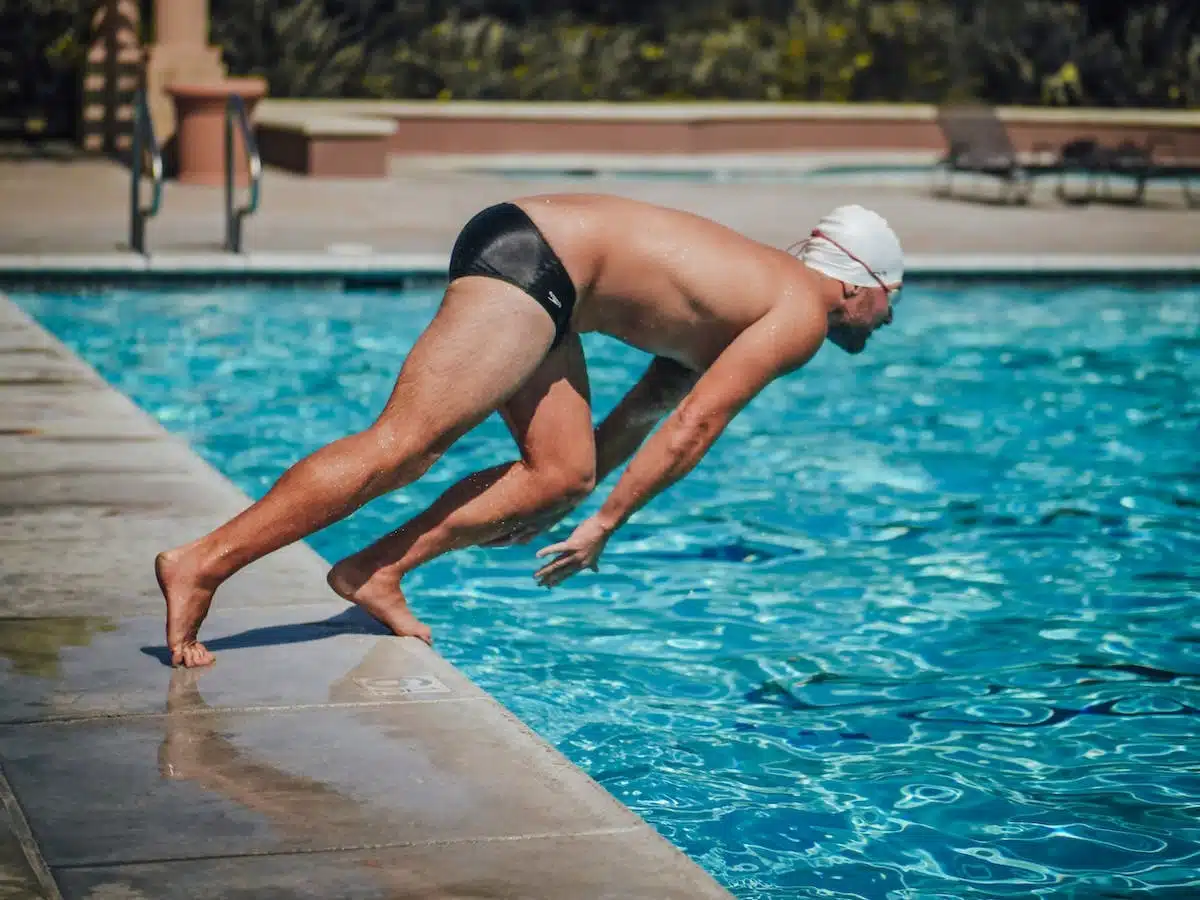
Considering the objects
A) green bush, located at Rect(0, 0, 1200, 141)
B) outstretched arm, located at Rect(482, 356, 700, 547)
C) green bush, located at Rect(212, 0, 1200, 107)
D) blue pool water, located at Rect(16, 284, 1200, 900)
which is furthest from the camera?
green bush, located at Rect(212, 0, 1200, 107)

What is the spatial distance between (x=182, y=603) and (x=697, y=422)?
1349 mm

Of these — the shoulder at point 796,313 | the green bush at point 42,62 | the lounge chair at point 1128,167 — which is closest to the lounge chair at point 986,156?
the lounge chair at point 1128,167

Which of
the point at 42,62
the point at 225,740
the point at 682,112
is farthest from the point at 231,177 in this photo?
the point at 225,740

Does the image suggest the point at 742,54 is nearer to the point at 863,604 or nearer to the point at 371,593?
the point at 863,604

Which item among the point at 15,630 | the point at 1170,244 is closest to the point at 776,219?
the point at 1170,244

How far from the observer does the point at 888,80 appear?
27.8 metres

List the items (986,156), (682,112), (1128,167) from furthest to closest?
(682,112)
(986,156)
(1128,167)

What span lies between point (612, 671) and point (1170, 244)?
37.3ft

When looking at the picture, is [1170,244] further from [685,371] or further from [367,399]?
[685,371]

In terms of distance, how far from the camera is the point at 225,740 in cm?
428

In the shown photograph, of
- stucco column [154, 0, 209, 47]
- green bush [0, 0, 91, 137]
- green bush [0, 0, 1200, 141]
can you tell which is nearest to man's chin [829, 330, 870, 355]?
stucco column [154, 0, 209, 47]

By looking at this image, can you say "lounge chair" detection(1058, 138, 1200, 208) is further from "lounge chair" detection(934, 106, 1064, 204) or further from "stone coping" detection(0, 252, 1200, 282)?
"stone coping" detection(0, 252, 1200, 282)

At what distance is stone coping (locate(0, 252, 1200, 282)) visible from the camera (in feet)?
43.0

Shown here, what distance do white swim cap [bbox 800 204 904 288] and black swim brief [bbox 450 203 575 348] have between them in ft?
2.33
